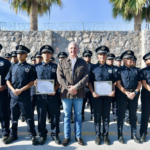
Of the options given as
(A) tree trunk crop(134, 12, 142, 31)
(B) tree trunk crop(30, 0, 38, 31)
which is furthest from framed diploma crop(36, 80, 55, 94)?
(A) tree trunk crop(134, 12, 142, 31)

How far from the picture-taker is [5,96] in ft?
10.6

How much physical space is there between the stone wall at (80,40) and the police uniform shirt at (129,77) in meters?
5.52

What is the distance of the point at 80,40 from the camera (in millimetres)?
8703

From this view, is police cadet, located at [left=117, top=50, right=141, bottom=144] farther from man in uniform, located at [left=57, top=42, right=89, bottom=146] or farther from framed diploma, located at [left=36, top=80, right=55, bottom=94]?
framed diploma, located at [left=36, top=80, right=55, bottom=94]

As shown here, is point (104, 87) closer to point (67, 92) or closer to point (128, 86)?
point (128, 86)

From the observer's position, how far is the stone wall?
27.8ft

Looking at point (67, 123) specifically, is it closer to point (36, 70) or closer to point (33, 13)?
point (36, 70)

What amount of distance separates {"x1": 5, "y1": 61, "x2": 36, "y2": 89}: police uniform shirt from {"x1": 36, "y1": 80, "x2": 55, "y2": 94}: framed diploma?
228 mm

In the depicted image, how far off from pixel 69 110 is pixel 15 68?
5.23 ft

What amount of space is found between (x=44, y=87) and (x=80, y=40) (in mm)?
6392

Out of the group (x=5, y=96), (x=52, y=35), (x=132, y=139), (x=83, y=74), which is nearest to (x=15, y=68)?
(x=5, y=96)

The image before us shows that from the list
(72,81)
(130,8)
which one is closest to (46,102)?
(72,81)

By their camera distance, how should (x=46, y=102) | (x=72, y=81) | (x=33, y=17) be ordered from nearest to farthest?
(x=72, y=81) < (x=46, y=102) < (x=33, y=17)

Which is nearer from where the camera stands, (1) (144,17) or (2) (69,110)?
(2) (69,110)
